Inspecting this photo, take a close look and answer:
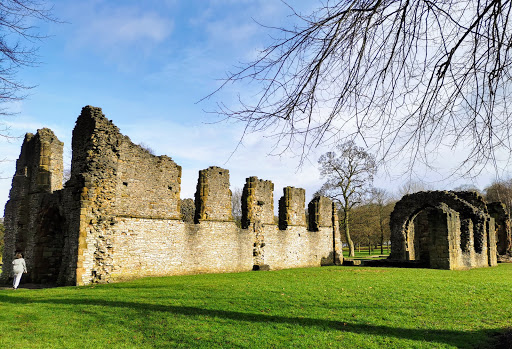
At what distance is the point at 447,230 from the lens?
712 inches

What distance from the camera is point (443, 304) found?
8500mm

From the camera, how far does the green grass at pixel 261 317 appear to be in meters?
6.21

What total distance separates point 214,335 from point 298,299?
322 centimetres

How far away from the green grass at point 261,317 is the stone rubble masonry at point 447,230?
764 centimetres

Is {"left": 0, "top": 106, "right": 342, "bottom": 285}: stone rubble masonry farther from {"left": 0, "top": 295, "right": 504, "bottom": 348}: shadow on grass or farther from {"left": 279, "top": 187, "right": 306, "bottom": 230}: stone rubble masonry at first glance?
{"left": 0, "top": 295, "right": 504, "bottom": 348}: shadow on grass

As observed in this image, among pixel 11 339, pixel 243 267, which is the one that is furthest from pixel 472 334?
pixel 243 267

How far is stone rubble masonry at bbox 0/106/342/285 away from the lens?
43.5 feet

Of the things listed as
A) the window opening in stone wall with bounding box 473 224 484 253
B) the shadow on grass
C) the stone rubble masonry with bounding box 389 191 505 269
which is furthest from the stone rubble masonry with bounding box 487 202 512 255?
the shadow on grass

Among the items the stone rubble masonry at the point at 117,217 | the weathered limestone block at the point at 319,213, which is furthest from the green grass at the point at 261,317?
the weathered limestone block at the point at 319,213

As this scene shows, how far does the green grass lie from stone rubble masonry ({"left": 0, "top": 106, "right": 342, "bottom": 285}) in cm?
266

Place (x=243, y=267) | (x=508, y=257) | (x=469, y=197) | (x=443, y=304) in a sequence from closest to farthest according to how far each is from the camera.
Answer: (x=443, y=304), (x=243, y=267), (x=469, y=197), (x=508, y=257)

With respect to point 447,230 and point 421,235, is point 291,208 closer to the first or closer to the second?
point 447,230

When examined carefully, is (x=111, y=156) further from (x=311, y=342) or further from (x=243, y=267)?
(x=311, y=342)

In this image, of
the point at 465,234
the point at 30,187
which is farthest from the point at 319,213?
the point at 30,187
